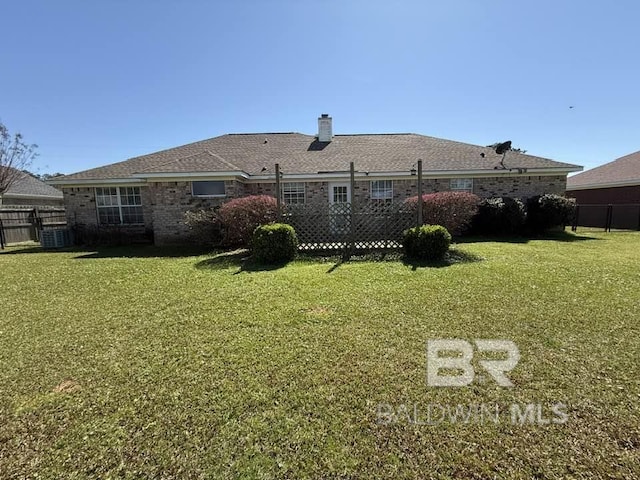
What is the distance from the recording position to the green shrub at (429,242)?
8.23m

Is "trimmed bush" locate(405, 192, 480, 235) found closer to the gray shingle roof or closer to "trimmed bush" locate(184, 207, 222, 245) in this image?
"trimmed bush" locate(184, 207, 222, 245)

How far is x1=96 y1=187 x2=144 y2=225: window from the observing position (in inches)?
544

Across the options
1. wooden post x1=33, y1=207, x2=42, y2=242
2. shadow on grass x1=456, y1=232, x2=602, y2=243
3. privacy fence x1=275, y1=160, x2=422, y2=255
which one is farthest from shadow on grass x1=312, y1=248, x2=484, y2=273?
wooden post x1=33, y1=207, x2=42, y2=242

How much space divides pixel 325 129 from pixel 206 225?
380 inches

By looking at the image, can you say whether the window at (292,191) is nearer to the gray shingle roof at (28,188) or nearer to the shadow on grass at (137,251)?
the shadow on grass at (137,251)

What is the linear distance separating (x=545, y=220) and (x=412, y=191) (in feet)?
17.5

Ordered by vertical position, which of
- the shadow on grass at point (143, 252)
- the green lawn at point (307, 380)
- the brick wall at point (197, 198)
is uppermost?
the brick wall at point (197, 198)

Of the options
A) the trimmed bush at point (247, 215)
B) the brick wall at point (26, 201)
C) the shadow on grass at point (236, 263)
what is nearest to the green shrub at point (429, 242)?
the shadow on grass at point (236, 263)

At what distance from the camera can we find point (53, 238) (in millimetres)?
13250

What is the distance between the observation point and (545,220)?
1293 centimetres

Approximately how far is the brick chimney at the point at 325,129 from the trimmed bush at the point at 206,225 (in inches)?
352

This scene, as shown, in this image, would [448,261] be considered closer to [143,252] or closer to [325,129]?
[143,252]

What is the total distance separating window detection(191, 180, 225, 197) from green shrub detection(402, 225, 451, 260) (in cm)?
750

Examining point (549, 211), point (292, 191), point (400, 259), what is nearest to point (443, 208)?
point (400, 259)
